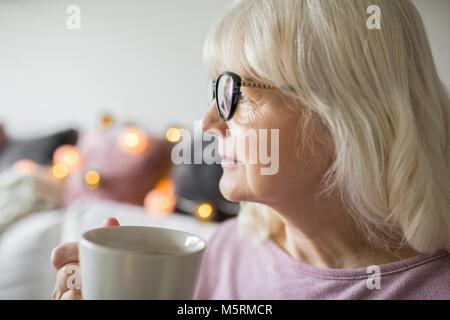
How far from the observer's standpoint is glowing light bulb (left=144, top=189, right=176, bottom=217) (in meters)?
1.48

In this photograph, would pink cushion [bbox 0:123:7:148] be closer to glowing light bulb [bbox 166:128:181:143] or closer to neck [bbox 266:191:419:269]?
glowing light bulb [bbox 166:128:181:143]

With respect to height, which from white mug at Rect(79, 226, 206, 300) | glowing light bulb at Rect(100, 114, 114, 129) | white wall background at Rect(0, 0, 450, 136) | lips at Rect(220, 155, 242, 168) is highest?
white wall background at Rect(0, 0, 450, 136)

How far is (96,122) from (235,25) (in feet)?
4.77

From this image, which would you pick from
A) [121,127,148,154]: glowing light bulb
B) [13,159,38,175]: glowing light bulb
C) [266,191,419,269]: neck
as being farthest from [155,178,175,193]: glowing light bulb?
[266,191,419,269]: neck

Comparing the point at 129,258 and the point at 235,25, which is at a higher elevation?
the point at 235,25

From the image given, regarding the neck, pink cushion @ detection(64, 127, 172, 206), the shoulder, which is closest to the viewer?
the neck

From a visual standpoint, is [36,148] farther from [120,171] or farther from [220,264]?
[220,264]

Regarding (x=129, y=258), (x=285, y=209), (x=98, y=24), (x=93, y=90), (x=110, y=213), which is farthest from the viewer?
(x=93, y=90)

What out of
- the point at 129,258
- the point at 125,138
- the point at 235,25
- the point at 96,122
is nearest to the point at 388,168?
the point at 235,25

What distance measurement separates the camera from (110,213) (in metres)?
1.18

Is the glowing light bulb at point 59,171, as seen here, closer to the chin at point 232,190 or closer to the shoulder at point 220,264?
the shoulder at point 220,264

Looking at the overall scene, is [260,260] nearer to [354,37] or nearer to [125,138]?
[354,37]

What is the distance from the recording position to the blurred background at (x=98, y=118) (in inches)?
38.6

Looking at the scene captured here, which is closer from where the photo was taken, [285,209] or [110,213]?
[285,209]
